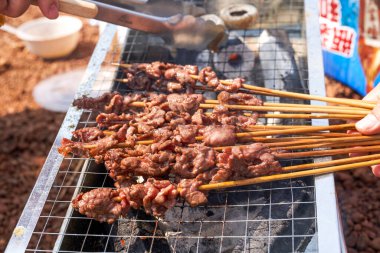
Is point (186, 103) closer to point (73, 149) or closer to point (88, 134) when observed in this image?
point (88, 134)

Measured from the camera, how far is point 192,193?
3355mm

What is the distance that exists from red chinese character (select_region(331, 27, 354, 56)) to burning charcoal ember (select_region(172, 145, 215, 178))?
407 centimetres

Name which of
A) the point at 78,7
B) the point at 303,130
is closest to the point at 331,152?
the point at 303,130

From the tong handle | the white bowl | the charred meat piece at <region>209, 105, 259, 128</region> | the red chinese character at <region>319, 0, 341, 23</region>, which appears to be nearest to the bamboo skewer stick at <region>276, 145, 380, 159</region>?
the charred meat piece at <region>209, 105, 259, 128</region>

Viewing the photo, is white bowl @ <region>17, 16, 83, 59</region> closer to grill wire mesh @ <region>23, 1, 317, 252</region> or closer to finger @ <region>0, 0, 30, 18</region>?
finger @ <region>0, 0, 30, 18</region>

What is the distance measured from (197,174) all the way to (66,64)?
614 cm

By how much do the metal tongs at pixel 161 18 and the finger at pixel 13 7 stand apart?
349mm

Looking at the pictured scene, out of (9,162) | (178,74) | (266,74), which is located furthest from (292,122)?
(9,162)

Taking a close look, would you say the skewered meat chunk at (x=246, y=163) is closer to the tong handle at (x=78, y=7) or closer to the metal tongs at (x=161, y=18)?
the metal tongs at (x=161, y=18)

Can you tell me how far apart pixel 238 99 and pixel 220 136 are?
601 millimetres

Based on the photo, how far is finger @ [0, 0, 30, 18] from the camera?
13.1 feet

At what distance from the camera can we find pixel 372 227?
517 centimetres

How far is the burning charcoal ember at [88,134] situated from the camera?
3.87 metres

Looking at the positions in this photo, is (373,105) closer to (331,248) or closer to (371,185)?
(331,248)
